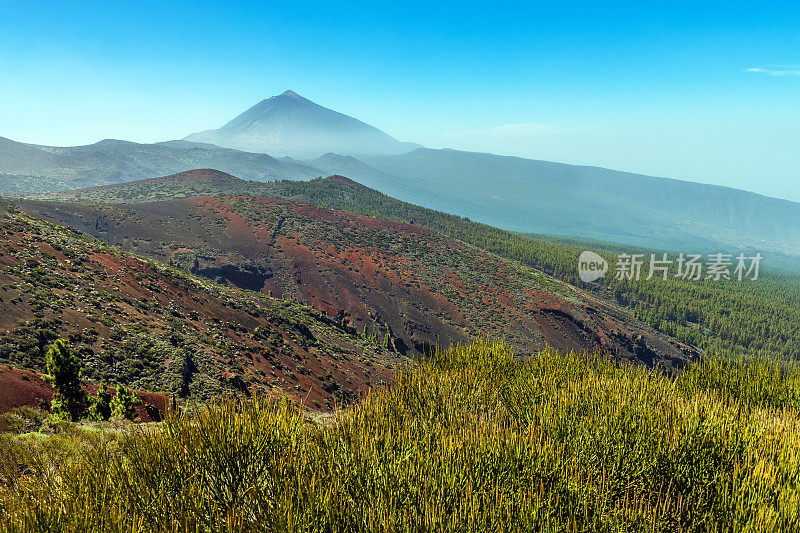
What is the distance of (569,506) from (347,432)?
4.57 m

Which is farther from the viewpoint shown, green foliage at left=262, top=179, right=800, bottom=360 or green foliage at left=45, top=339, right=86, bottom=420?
green foliage at left=262, top=179, right=800, bottom=360

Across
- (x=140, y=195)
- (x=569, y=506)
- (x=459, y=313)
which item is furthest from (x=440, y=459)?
(x=140, y=195)

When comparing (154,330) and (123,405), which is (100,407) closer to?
(123,405)

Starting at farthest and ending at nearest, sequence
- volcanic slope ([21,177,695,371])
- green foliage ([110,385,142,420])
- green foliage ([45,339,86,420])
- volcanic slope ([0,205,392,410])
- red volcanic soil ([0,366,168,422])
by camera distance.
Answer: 1. volcanic slope ([21,177,695,371])
2. volcanic slope ([0,205,392,410])
3. green foliage ([110,385,142,420])
4. green foliage ([45,339,86,420])
5. red volcanic soil ([0,366,168,422])

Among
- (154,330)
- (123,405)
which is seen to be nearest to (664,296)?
(154,330)

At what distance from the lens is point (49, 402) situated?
50.5 feet

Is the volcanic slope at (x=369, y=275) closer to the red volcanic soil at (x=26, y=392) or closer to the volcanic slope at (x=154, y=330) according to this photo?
the volcanic slope at (x=154, y=330)

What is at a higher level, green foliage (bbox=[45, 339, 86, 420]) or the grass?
the grass

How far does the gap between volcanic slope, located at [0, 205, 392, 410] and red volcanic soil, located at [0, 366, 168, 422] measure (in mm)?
3194

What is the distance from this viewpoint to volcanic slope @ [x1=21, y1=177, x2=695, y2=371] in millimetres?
65250

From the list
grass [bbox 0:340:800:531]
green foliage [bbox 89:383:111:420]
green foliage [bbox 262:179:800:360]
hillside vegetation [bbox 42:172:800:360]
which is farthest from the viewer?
hillside vegetation [bbox 42:172:800:360]

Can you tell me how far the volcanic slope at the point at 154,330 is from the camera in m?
22.3

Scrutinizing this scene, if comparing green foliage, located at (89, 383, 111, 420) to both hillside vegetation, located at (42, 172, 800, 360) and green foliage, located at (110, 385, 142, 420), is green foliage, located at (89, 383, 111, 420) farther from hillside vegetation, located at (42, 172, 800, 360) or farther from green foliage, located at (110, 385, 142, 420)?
hillside vegetation, located at (42, 172, 800, 360)

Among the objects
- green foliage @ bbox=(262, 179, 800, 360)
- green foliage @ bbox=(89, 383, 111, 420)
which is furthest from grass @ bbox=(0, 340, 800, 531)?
green foliage @ bbox=(262, 179, 800, 360)
